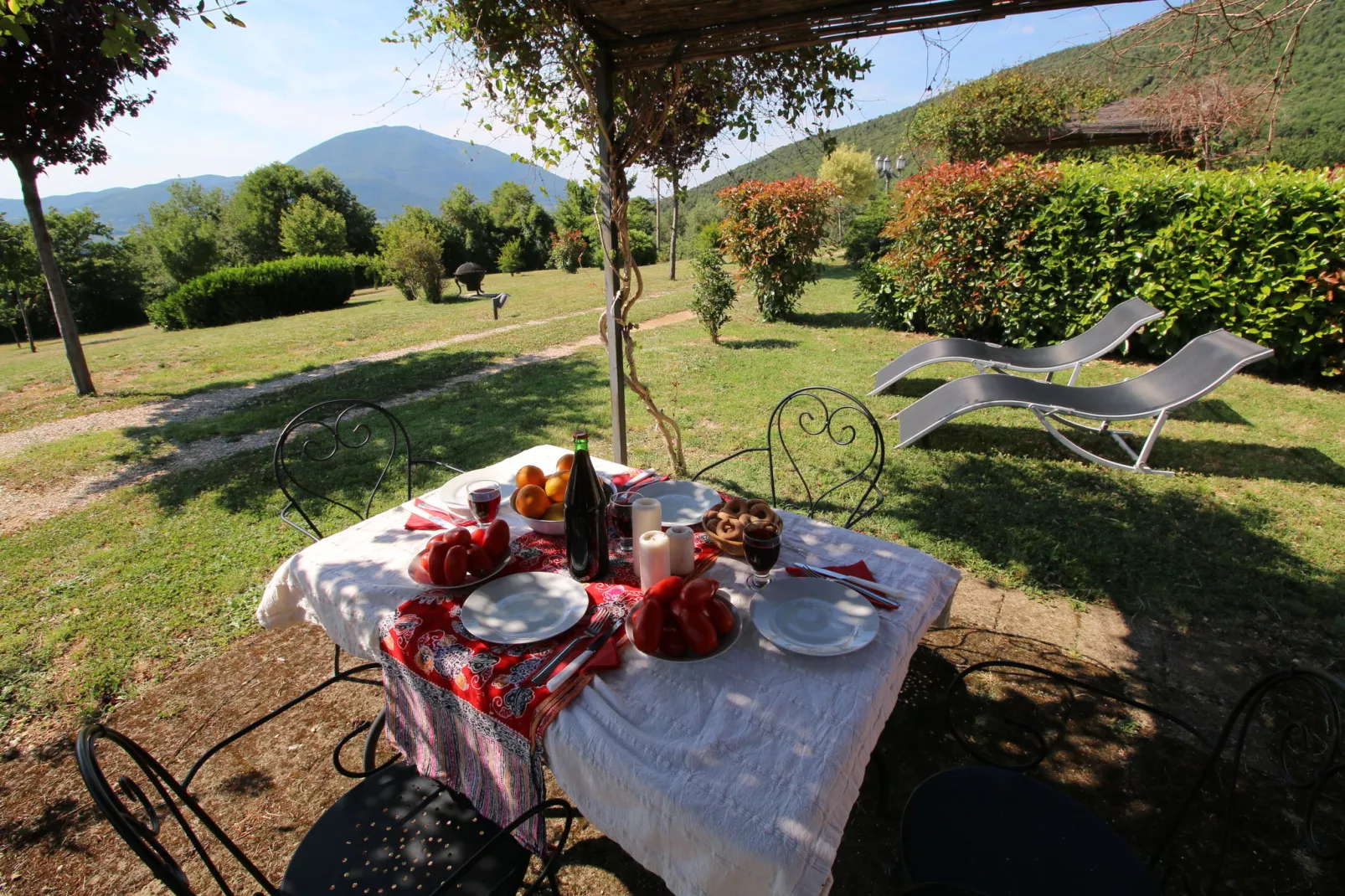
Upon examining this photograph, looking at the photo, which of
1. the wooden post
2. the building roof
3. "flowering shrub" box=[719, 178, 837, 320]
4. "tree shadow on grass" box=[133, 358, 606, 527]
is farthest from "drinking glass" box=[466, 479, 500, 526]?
"flowering shrub" box=[719, 178, 837, 320]

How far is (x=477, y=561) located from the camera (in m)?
1.59

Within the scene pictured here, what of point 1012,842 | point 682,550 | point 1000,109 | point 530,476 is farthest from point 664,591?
point 1000,109

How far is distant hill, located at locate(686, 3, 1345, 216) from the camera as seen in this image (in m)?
2.88

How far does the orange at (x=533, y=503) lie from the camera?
1847 mm

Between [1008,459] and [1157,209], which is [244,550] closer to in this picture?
[1008,459]

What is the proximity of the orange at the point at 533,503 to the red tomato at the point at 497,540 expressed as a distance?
0.19 meters

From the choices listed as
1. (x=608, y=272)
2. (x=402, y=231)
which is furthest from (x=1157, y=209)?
(x=402, y=231)

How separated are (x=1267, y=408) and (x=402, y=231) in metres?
17.4

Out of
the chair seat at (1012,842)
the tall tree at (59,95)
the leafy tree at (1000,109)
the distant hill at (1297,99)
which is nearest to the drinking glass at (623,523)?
the chair seat at (1012,842)

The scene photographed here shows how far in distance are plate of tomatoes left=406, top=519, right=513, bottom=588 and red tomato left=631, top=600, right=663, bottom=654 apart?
53 cm

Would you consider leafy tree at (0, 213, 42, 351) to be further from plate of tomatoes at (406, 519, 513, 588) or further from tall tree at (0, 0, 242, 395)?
plate of tomatoes at (406, 519, 513, 588)

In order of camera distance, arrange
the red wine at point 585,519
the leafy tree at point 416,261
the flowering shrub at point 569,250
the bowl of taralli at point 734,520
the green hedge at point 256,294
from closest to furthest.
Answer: the red wine at point 585,519, the bowl of taralli at point 734,520, the leafy tree at point 416,261, the green hedge at point 256,294, the flowering shrub at point 569,250

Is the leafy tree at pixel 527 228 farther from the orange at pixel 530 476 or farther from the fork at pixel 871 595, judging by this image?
the fork at pixel 871 595

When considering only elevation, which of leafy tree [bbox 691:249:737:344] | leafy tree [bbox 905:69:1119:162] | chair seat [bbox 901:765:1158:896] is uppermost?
leafy tree [bbox 905:69:1119:162]
